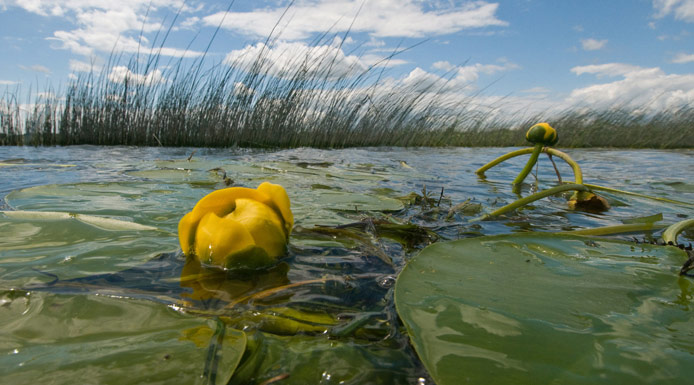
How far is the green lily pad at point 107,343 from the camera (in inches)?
14.4

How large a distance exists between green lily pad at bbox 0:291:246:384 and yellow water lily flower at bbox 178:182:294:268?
17 centimetres

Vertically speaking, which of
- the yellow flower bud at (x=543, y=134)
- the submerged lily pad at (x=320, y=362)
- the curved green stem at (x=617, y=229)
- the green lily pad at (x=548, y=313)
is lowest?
the submerged lily pad at (x=320, y=362)

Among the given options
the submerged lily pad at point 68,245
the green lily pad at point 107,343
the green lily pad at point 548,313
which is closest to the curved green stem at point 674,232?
the green lily pad at point 548,313

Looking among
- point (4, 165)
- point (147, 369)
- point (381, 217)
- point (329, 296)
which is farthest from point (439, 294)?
point (4, 165)

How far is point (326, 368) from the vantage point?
0.43 metres

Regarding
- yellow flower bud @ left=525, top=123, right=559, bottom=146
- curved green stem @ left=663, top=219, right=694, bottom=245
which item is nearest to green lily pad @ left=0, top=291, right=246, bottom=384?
curved green stem @ left=663, top=219, right=694, bottom=245

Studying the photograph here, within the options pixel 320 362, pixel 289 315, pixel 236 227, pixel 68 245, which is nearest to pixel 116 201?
pixel 68 245

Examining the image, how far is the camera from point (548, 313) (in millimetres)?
476

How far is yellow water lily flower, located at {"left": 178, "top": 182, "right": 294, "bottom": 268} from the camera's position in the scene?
25.5 inches

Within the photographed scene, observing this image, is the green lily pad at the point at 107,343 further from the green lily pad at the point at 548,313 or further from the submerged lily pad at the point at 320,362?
the green lily pad at the point at 548,313

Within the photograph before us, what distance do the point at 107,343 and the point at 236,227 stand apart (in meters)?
0.26

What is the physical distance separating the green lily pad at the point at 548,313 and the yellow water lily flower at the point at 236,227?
0.81ft

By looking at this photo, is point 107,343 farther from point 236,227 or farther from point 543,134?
point 543,134

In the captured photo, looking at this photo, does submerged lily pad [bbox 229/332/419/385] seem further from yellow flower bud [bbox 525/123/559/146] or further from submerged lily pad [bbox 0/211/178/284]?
yellow flower bud [bbox 525/123/559/146]
